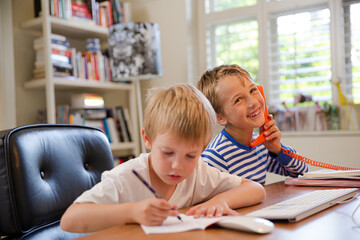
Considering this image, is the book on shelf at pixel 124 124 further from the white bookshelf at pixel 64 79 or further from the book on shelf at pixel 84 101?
the book on shelf at pixel 84 101

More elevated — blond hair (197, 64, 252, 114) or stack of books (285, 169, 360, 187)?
blond hair (197, 64, 252, 114)

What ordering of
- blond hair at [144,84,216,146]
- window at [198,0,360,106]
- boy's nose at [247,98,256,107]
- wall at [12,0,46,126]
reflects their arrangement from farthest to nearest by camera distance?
wall at [12,0,46,126] < window at [198,0,360,106] < boy's nose at [247,98,256,107] < blond hair at [144,84,216,146]

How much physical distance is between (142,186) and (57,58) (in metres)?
2.28

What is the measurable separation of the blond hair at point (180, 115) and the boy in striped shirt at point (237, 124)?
1.53 ft

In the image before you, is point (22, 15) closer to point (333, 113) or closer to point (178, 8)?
point (178, 8)

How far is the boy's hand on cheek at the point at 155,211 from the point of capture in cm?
74

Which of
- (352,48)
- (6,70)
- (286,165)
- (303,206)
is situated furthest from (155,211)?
(352,48)

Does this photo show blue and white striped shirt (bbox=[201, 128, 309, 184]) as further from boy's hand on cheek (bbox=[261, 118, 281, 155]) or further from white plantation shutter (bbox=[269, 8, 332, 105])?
white plantation shutter (bbox=[269, 8, 332, 105])

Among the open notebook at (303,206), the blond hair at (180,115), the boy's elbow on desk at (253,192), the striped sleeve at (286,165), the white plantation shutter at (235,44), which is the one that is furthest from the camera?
the white plantation shutter at (235,44)

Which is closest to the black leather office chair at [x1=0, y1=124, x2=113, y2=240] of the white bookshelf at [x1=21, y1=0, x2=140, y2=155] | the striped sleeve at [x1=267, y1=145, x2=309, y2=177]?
the striped sleeve at [x1=267, y1=145, x2=309, y2=177]

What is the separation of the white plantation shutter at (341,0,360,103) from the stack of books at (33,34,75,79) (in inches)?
85.6

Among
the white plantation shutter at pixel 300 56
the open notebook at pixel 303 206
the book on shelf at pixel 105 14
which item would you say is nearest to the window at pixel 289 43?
the white plantation shutter at pixel 300 56

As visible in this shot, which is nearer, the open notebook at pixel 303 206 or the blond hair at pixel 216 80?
the open notebook at pixel 303 206

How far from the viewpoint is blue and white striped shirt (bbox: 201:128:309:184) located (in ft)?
4.71
